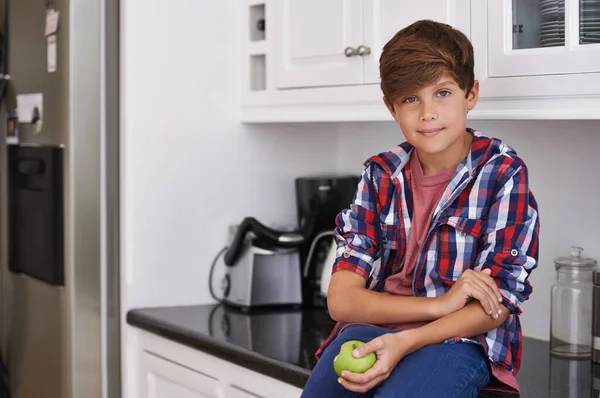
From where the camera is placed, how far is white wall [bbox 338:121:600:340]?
211 centimetres

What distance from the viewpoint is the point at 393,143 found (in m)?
2.60

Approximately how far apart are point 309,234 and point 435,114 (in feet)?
3.54

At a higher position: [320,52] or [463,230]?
[320,52]

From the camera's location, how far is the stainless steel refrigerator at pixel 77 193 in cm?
257

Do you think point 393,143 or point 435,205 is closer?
point 435,205

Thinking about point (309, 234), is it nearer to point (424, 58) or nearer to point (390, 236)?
point (390, 236)

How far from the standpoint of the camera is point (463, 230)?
1608 mm

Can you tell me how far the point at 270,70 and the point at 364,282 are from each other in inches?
38.4

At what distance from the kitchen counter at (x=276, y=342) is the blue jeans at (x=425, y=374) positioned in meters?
0.11

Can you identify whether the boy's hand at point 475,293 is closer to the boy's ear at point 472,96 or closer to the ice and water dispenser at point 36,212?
the boy's ear at point 472,96

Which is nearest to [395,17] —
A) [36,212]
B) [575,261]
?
[575,261]

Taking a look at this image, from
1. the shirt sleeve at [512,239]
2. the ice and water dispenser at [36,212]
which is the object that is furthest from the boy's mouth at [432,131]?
the ice and water dispenser at [36,212]

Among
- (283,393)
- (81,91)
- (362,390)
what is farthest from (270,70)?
(362,390)

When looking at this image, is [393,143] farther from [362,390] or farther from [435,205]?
[362,390]
